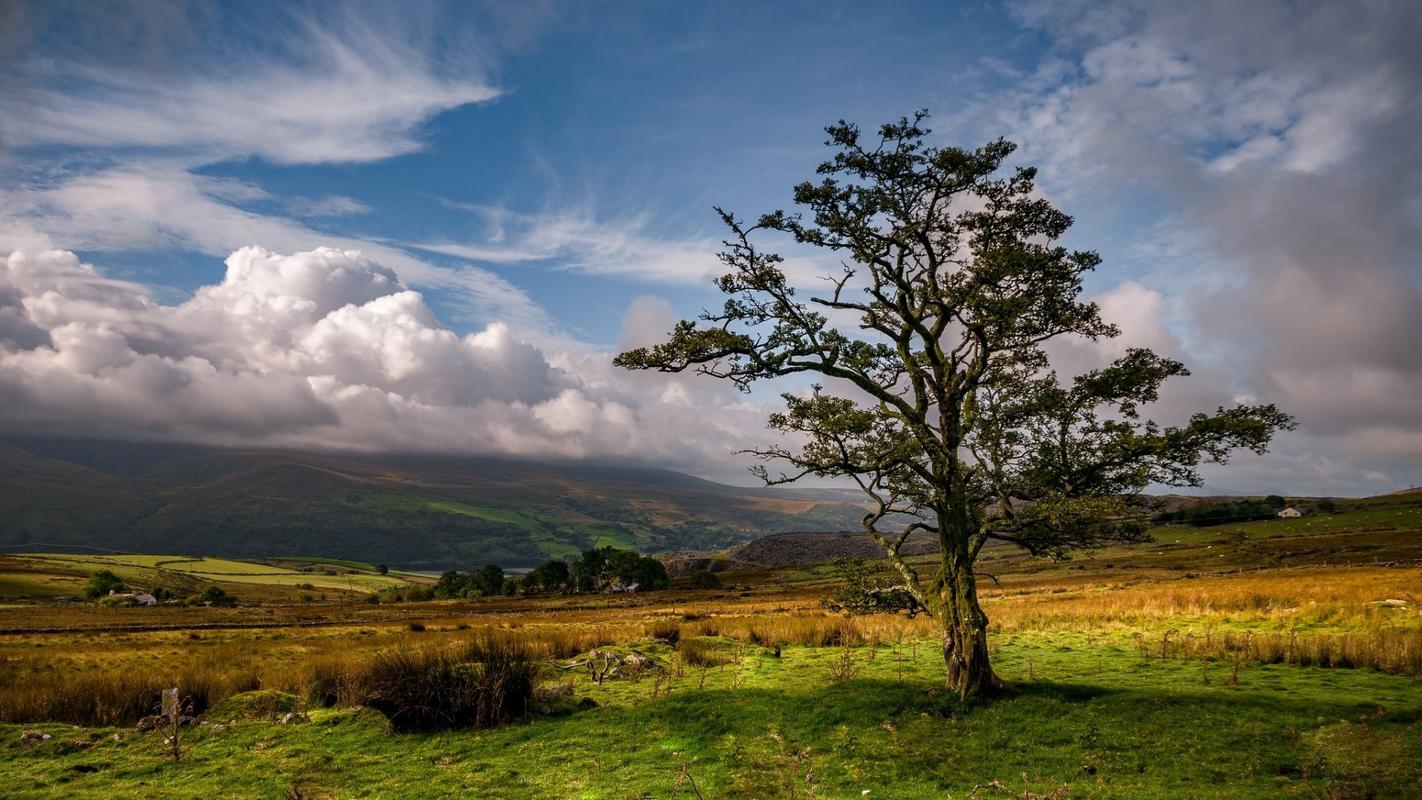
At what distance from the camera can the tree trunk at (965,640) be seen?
46.4ft

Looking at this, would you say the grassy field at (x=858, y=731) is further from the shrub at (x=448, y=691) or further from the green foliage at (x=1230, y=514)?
the green foliage at (x=1230, y=514)

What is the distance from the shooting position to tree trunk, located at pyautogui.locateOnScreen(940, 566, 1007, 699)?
1415cm

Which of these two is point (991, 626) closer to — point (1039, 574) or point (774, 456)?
point (774, 456)

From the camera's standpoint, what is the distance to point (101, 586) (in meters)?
114

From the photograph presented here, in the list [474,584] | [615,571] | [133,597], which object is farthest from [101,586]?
[615,571]

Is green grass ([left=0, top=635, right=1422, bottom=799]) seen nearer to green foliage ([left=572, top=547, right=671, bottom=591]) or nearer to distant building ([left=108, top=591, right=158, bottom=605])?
green foliage ([left=572, top=547, right=671, bottom=591])

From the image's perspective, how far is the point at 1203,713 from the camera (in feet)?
38.5

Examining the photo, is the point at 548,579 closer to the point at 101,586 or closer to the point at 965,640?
the point at 101,586

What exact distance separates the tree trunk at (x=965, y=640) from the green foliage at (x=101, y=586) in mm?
146064

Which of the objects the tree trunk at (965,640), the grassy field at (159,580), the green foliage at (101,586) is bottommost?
the grassy field at (159,580)

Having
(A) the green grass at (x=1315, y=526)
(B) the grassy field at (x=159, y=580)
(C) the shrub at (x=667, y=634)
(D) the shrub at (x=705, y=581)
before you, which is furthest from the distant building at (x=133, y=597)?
(A) the green grass at (x=1315, y=526)

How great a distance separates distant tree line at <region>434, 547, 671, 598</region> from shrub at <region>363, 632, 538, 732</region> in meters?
111

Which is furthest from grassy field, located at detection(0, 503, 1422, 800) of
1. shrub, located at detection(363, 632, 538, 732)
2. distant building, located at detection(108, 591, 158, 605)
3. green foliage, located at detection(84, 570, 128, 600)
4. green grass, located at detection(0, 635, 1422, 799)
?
green foliage, located at detection(84, 570, 128, 600)

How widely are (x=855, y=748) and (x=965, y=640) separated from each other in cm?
391
